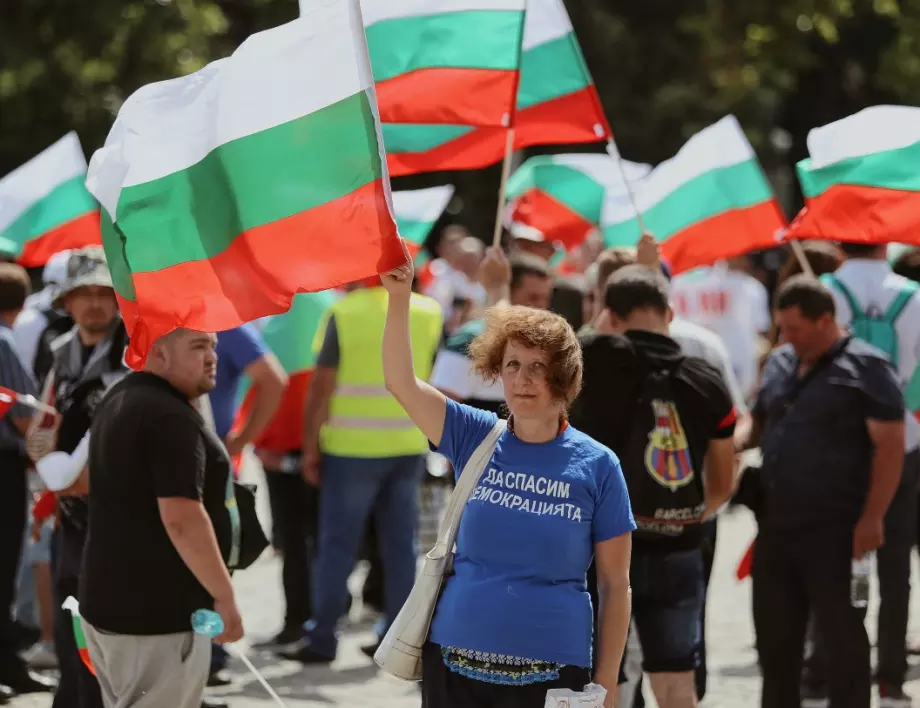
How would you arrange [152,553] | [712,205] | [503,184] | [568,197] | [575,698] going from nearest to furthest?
1. [575,698]
2. [152,553]
3. [503,184]
4. [712,205]
5. [568,197]

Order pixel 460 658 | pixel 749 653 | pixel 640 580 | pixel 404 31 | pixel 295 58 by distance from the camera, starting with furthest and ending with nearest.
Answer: pixel 749 653, pixel 404 31, pixel 640 580, pixel 295 58, pixel 460 658

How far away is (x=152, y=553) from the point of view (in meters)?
5.45

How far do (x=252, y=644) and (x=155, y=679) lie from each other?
152 inches

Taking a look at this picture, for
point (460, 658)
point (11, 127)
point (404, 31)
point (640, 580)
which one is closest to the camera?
point (460, 658)

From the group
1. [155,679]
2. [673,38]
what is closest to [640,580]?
[155,679]

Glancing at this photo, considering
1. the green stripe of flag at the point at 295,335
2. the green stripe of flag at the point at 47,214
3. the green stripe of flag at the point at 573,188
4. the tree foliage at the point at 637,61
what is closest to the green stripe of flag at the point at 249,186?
the green stripe of flag at the point at 47,214

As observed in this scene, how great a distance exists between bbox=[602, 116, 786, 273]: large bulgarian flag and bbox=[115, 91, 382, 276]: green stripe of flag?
3.66m

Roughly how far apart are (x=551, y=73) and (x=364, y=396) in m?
2.14

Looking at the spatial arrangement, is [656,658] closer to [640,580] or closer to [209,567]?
[640,580]

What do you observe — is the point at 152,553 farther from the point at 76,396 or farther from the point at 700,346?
the point at 700,346

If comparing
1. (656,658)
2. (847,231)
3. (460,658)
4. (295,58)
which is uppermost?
(295,58)

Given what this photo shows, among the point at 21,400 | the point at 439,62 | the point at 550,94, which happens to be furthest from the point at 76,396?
the point at 550,94

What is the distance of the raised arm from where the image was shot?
488cm

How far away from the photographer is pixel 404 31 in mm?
6883
